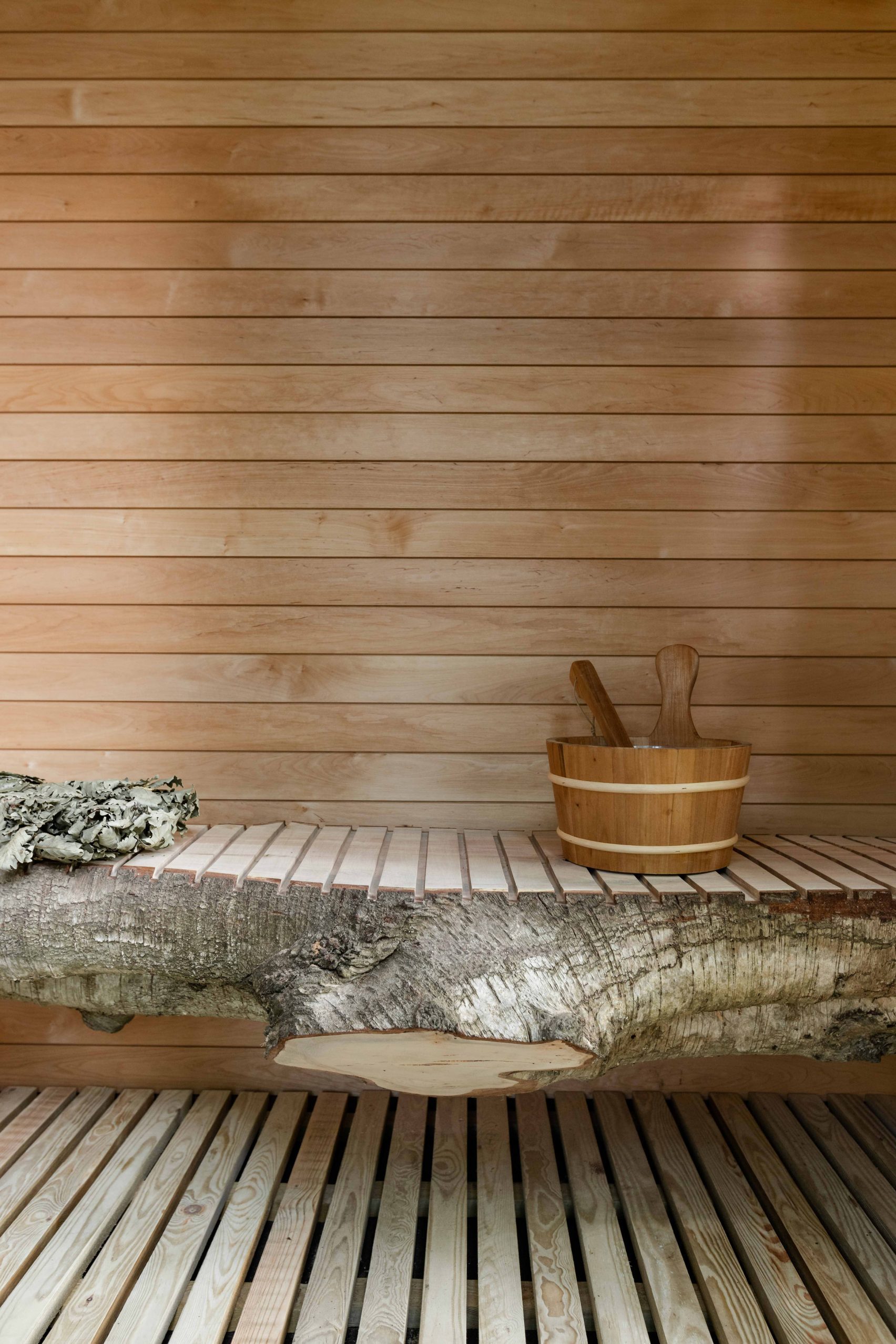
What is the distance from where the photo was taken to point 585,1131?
204 cm

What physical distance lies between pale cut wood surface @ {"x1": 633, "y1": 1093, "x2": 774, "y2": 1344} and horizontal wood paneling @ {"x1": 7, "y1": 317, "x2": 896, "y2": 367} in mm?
1826

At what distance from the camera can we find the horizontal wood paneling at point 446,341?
2.18 m

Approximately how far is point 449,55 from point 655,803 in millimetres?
1870

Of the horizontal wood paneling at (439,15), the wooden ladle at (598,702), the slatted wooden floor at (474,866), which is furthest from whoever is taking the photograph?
the horizontal wood paneling at (439,15)

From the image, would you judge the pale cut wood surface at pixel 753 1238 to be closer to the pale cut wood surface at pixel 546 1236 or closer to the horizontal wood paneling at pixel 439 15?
the pale cut wood surface at pixel 546 1236

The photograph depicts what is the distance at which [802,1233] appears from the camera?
1687 millimetres

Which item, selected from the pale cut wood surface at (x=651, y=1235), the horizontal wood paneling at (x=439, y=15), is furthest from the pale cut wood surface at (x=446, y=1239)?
the horizontal wood paneling at (x=439, y=15)

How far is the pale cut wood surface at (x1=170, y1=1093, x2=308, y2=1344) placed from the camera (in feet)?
4.79

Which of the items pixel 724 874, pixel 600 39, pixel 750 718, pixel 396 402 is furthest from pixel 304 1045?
pixel 600 39

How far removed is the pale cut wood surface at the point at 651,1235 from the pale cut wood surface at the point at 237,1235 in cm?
71

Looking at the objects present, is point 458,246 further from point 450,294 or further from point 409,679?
point 409,679

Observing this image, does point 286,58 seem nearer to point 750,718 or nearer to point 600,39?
point 600,39

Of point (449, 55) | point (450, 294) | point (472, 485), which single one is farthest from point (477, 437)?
point (449, 55)

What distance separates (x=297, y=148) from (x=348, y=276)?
1.10 feet
